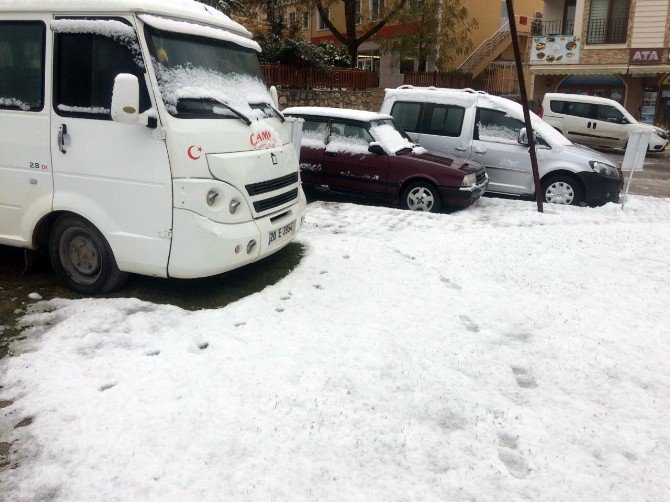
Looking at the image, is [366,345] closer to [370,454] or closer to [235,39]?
[370,454]

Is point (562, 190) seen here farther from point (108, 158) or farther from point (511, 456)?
point (108, 158)

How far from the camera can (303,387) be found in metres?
3.77

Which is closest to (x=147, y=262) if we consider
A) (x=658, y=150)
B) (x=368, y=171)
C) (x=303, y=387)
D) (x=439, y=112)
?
(x=303, y=387)

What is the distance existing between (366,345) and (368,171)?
560 cm

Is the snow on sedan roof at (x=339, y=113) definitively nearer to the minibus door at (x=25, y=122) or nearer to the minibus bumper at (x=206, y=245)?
the minibus bumper at (x=206, y=245)

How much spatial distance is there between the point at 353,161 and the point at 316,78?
11554mm

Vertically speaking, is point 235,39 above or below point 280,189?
above

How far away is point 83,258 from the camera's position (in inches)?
203

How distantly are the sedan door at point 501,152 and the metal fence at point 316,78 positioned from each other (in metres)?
10.0

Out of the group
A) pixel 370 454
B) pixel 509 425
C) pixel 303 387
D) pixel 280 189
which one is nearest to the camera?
pixel 370 454

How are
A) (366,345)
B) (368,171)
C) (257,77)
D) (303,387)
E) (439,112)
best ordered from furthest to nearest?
(439,112) → (368,171) → (257,77) → (366,345) → (303,387)

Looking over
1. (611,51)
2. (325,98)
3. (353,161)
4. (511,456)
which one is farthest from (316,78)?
(511,456)

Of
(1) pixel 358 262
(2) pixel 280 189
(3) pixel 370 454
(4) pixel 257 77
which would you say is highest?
(4) pixel 257 77

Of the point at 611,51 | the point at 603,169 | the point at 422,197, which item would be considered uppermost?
the point at 611,51
